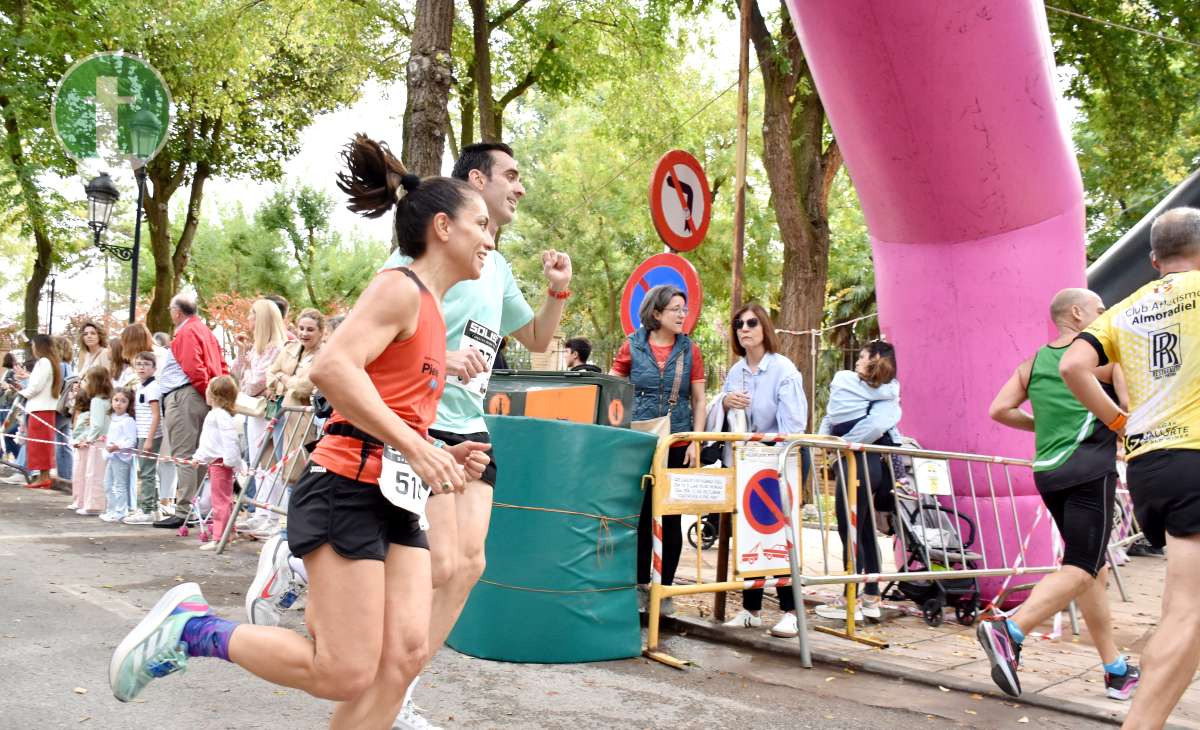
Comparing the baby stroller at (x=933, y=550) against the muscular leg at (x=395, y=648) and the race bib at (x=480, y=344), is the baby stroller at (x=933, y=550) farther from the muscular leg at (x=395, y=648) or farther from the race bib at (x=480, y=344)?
the muscular leg at (x=395, y=648)

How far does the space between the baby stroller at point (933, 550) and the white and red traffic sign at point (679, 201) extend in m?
2.98

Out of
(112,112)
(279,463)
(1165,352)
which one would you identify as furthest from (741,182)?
(112,112)

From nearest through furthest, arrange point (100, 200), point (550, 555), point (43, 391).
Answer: point (550, 555)
point (43, 391)
point (100, 200)

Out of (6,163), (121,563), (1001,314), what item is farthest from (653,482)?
(6,163)

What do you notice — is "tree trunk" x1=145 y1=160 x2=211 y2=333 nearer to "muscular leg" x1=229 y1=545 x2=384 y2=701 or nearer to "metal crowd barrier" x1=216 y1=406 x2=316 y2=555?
"metal crowd barrier" x1=216 y1=406 x2=316 y2=555

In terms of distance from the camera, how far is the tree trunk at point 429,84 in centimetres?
994

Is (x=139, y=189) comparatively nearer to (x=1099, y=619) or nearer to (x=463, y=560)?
(x=463, y=560)

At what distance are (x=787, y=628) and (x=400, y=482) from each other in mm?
3725

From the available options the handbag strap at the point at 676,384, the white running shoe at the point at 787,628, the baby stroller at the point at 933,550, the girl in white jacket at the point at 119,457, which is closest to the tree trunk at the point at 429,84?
the handbag strap at the point at 676,384


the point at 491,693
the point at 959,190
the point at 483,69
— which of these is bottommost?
the point at 491,693

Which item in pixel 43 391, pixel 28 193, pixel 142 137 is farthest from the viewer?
pixel 28 193

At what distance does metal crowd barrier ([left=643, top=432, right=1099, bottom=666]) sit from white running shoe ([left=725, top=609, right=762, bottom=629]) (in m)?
0.30

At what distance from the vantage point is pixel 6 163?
2194 centimetres

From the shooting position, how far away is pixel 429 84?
998 cm
